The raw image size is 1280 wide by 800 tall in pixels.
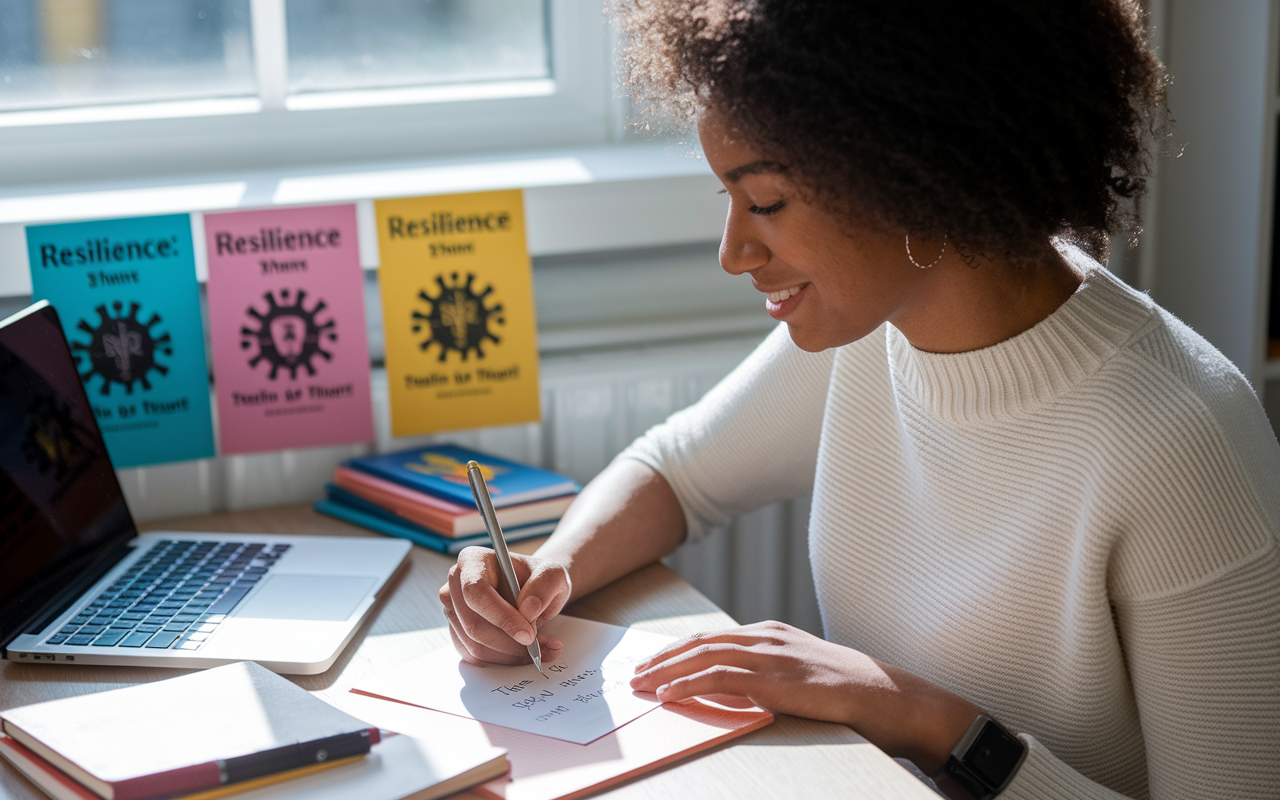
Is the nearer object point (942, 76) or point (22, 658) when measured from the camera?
point (942, 76)

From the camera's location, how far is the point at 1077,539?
869mm

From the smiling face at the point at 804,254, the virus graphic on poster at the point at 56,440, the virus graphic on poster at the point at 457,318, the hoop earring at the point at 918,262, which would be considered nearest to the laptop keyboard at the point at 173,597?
the virus graphic on poster at the point at 56,440

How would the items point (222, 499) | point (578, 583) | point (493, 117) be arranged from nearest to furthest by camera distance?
1. point (578, 583)
2. point (222, 499)
3. point (493, 117)

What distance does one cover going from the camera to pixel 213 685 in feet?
2.59

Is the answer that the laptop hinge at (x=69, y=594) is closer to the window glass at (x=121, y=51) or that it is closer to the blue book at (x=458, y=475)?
the blue book at (x=458, y=475)

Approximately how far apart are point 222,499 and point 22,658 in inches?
16.7

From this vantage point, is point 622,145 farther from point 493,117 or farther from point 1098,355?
point 1098,355

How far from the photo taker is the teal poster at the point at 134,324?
4.00 ft

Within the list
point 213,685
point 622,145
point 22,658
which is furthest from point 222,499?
point 622,145

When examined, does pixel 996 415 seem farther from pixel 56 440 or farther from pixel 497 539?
pixel 56 440

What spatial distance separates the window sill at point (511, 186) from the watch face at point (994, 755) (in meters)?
0.75

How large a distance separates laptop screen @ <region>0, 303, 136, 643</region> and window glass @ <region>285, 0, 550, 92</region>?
627 millimetres

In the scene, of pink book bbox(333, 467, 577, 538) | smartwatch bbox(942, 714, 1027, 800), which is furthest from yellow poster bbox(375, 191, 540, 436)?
smartwatch bbox(942, 714, 1027, 800)

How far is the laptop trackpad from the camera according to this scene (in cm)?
98
